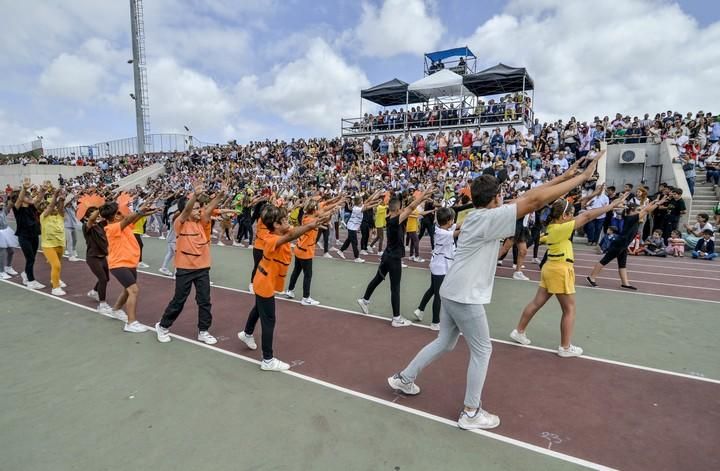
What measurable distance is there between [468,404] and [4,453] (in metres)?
3.67

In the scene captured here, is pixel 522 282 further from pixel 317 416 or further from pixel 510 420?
pixel 317 416

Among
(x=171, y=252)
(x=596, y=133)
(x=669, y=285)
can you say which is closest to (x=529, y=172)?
(x=596, y=133)

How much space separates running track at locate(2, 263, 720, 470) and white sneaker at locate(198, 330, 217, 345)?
12cm

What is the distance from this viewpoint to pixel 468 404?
133 inches

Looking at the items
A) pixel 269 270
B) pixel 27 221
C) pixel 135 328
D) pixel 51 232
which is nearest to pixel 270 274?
pixel 269 270

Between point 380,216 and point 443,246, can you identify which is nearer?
point 443,246

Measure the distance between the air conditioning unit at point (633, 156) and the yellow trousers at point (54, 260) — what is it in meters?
19.3

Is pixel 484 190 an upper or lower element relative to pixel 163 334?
upper

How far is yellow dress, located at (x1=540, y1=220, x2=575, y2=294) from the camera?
477 cm

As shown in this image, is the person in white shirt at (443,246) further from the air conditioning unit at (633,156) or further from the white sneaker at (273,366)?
the air conditioning unit at (633,156)

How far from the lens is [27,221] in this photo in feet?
26.2

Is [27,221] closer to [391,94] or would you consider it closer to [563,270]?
[563,270]

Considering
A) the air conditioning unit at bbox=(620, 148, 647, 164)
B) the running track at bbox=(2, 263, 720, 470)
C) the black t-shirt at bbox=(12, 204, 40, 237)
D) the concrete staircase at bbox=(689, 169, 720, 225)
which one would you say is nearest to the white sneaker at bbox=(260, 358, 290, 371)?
the running track at bbox=(2, 263, 720, 470)

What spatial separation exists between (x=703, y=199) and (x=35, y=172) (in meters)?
47.7
